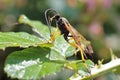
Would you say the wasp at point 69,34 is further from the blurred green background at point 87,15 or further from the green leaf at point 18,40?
the blurred green background at point 87,15

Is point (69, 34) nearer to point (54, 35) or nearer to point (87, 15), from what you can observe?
point (54, 35)

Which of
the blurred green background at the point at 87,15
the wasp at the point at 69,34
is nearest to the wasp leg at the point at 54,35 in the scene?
the wasp at the point at 69,34

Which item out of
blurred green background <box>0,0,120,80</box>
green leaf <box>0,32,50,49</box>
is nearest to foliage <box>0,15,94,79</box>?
green leaf <box>0,32,50,49</box>

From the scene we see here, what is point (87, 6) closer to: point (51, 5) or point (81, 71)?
point (51, 5)

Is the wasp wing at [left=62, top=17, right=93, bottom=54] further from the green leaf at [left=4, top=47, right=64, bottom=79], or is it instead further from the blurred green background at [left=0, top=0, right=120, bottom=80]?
the blurred green background at [left=0, top=0, right=120, bottom=80]

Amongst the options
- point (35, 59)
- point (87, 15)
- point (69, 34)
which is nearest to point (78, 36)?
point (69, 34)

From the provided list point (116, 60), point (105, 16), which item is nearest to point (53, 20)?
point (116, 60)
